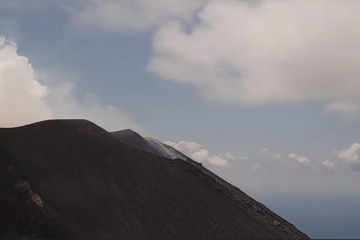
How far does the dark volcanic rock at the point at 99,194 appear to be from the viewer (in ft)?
141

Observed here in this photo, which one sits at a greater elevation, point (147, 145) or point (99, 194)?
point (147, 145)

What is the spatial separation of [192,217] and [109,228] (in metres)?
11.1

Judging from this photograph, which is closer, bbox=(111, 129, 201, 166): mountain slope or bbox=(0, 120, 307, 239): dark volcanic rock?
bbox=(0, 120, 307, 239): dark volcanic rock

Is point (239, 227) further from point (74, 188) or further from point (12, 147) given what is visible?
point (12, 147)

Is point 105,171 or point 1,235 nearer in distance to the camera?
point 1,235

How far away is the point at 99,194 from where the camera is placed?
161 feet

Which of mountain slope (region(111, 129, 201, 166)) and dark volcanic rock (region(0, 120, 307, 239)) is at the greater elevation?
mountain slope (region(111, 129, 201, 166))

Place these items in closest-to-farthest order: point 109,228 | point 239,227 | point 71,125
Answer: point 109,228
point 239,227
point 71,125

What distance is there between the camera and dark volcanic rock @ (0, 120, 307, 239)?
43062 mm

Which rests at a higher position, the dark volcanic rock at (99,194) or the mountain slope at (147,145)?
the mountain slope at (147,145)

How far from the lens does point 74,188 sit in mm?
48656

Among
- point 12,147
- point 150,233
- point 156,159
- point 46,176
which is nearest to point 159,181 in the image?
point 156,159

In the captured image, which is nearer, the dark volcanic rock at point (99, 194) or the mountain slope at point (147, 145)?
the dark volcanic rock at point (99, 194)

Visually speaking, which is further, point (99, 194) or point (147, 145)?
point (147, 145)
